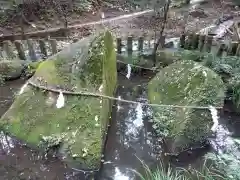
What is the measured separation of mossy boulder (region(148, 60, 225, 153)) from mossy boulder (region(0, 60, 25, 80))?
3215 mm

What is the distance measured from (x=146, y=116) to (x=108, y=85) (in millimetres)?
985

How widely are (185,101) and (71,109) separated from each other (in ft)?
6.66

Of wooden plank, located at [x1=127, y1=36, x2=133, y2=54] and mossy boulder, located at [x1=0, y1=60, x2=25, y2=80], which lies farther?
wooden plank, located at [x1=127, y1=36, x2=133, y2=54]

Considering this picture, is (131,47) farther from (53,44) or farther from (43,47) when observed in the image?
(43,47)

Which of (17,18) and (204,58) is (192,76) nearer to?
(204,58)

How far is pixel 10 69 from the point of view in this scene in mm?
7031

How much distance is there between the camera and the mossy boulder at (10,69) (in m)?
6.99

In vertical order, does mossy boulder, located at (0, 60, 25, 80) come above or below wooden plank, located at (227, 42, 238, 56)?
below

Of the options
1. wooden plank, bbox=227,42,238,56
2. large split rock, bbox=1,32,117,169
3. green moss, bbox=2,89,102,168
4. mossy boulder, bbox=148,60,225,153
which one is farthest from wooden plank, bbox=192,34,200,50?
green moss, bbox=2,89,102,168

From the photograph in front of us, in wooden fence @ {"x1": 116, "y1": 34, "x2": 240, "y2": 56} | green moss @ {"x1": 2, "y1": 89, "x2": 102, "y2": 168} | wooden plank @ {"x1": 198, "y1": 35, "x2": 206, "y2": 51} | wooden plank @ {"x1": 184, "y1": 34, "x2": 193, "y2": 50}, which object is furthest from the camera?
wooden plank @ {"x1": 184, "y1": 34, "x2": 193, "y2": 50}

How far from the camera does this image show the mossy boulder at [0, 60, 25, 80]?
699 centimetres

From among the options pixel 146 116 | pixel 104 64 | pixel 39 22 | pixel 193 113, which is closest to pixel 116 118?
pixel 146 116

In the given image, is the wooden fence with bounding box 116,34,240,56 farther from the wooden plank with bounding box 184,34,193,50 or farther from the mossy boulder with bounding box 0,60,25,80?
the mossy boulder with bounding box 0,60,25,80

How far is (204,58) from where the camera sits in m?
7.02
